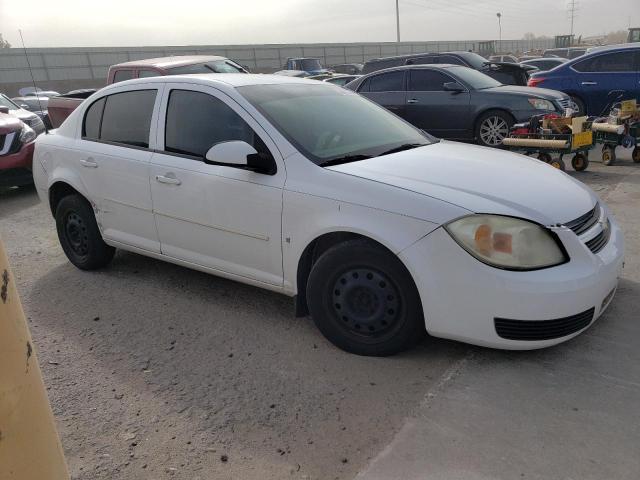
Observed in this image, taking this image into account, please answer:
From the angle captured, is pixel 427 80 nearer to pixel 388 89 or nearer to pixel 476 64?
pixel 388 89

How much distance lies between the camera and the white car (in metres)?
2.88

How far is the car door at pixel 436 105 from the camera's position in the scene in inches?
374

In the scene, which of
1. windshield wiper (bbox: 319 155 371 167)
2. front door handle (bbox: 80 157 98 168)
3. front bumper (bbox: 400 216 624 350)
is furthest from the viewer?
front door handle (bbox: 80 157 98 168)

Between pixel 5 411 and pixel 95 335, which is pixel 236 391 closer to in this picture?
pixel 95 335

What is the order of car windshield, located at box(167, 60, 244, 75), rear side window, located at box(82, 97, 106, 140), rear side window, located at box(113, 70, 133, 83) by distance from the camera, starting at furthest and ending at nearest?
rear side window, located at box(113, 70, 133, 83) → car windshield, located at box(167, 60, 244, 75) → rear side window, located at box(82, 97, 106, 140)

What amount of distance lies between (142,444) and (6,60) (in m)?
38.3

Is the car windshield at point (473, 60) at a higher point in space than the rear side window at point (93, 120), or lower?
lower

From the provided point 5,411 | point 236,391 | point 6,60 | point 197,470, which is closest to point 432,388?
point 236,391

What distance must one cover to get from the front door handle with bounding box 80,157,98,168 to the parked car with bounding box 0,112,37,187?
4.51 meters

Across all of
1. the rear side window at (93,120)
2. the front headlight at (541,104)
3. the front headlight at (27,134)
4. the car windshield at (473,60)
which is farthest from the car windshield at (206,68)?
the car windshield at (473,60)

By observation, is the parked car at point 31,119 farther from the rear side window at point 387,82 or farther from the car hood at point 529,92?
the car hood at point 529,92

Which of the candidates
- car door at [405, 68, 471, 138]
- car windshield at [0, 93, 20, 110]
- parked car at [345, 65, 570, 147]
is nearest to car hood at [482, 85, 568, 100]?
parked car at [345, 65, 570, 147]

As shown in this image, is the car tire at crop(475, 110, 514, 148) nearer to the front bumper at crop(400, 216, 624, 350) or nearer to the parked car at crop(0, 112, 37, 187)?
the front bumper at crop(400, 216, 624, 350)

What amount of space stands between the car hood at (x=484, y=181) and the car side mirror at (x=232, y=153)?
1.78 ft
